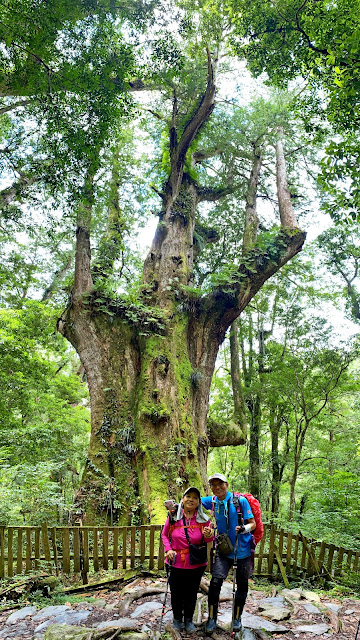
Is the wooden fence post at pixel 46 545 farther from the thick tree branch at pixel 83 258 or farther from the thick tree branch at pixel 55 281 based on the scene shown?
the thick tree branch at pixel 55 281

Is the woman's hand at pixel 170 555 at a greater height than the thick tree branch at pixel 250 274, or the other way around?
the thick tree branch at pixel 250 274

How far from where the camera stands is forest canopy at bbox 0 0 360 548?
5.98 meters

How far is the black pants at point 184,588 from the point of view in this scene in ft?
11.6

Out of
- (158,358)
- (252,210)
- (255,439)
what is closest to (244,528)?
(158,358)

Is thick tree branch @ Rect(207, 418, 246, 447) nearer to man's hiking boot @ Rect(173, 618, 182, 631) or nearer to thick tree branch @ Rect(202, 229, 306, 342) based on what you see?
thick tree branch @ Rect(202, 229, 306, 342)

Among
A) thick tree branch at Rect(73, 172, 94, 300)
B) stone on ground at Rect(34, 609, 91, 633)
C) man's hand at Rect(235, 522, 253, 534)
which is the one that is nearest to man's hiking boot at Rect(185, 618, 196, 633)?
man's hand at Rect(235, 522, 253, 534)

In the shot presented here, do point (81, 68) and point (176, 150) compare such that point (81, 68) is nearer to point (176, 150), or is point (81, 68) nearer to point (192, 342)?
point (176, 150)

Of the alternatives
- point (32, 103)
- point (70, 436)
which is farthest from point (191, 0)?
A: point (70, 436)

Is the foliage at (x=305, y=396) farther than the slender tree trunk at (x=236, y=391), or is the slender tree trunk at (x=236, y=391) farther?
the slender tree trunk at (x=236, y=391)

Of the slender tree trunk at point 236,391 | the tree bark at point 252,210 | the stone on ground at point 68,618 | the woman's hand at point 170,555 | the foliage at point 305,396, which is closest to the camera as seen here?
the woman's hand at point 170,555

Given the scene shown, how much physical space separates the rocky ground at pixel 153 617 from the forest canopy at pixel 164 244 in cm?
242

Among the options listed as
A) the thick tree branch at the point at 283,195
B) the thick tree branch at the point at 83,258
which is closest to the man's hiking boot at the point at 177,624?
the thick tree branch at the point at 83,258

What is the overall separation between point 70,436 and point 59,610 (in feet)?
28.5

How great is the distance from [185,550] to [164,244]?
890 centimetres
